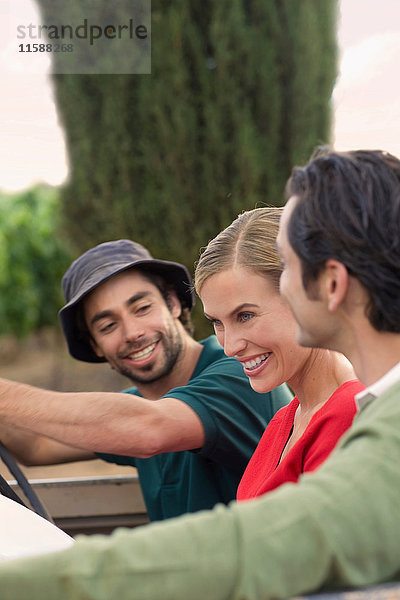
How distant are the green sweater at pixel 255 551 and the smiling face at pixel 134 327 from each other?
1.70 metres

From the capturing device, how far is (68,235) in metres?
6.38

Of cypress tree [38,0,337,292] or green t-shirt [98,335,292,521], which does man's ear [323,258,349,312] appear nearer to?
green t-shirt [98,335,292,521]

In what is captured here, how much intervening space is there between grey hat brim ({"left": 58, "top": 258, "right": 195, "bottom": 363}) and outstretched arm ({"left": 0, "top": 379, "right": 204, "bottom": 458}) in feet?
1.97

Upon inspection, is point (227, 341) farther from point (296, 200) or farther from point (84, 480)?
point (84, 480)

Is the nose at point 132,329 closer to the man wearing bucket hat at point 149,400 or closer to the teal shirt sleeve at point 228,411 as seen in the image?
the man wearing bucket hat at point 149,400

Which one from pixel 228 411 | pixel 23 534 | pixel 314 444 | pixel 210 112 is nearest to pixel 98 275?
pixel 228 411

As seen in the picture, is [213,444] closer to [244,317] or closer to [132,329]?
[244,317]

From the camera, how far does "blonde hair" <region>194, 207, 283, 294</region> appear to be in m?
1.79

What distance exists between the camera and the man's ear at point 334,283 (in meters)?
1.01

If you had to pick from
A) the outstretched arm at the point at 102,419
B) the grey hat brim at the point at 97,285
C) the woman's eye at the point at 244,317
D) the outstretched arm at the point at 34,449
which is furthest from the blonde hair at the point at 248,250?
the outstretched arm at the point at 34,449

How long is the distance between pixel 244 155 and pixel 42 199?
8.68 meters

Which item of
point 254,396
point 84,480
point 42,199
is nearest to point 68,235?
point 84,480

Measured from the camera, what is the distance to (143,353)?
250cm

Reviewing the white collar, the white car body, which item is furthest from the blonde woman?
the white collar
